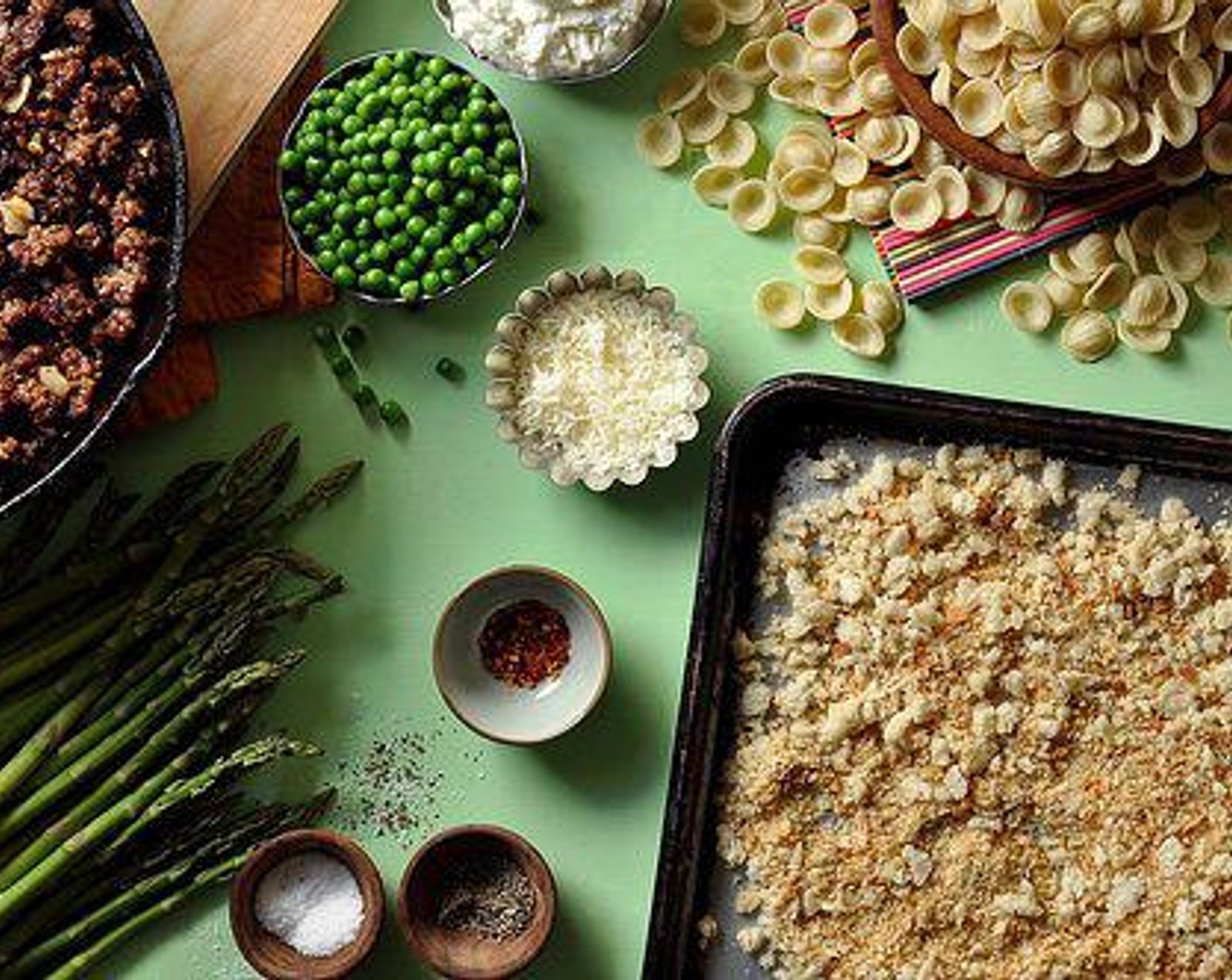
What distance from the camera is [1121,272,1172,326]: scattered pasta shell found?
12.5 feet

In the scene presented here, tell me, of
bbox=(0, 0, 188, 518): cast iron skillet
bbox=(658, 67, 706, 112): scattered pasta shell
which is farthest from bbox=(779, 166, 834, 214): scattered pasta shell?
bbox=(0, 0, 188, 518): cast iron skillet

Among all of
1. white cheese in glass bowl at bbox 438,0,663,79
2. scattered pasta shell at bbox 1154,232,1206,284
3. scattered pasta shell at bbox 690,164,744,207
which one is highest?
white cheese in glass bowl at bbox 438,0,663,79

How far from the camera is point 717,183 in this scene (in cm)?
392

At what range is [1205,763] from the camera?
3656mm

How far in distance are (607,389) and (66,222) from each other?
3.03 ft

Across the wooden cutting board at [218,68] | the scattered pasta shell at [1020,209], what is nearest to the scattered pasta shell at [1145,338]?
the scattered pasta shell at [1020,209]

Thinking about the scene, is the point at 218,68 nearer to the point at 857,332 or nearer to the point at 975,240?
the point at 857,332

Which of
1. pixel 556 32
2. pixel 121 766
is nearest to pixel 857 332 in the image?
pixel 556 32

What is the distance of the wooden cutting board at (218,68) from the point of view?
3.80 meters

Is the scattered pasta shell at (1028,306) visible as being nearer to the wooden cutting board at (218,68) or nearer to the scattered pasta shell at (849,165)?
the scattered pasta shell at (849,165)

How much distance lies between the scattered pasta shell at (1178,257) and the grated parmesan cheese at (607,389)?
829 millimetres

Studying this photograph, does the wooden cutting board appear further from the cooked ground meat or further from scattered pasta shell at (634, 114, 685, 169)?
scattered pasta shell at (634, 114, 685, 169)

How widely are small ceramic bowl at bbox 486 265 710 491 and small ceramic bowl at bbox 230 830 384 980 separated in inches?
28.5

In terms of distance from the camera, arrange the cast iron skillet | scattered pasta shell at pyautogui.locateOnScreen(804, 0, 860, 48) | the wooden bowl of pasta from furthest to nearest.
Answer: scattered pasta shell at pyautogui.locateOnScreen(804, 0, 860, 48) < the wooden bowl of pasta < the cast iron skillet
